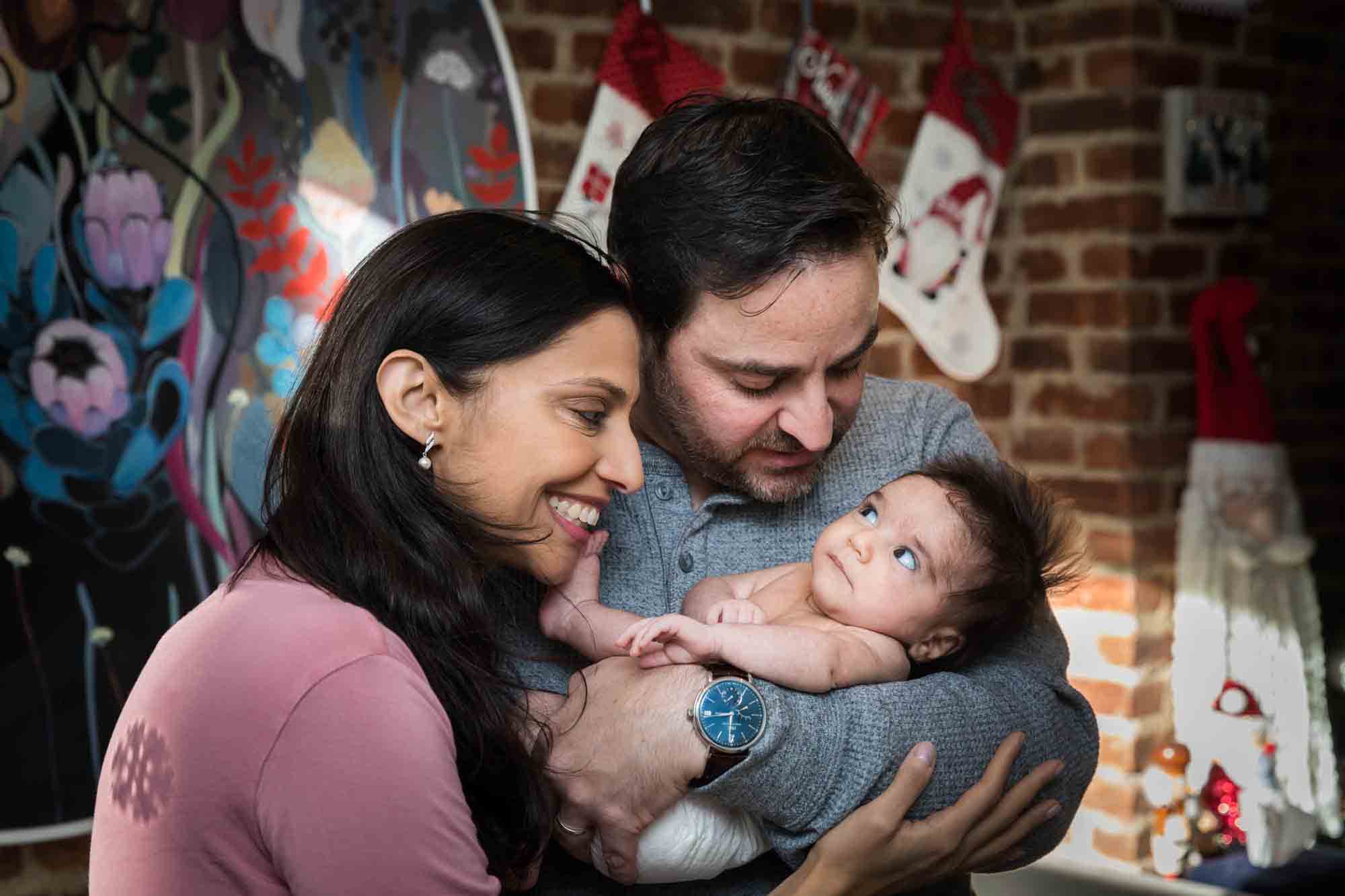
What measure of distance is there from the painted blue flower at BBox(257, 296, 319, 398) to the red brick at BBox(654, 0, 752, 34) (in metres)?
0.94

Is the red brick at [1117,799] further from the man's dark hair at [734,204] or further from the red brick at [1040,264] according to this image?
the man's dark hair at [734,204]

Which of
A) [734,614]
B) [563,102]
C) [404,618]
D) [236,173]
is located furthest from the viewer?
[563,102]

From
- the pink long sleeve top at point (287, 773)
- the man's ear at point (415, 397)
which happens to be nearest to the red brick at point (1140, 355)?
the man's ear at point (415, 397)

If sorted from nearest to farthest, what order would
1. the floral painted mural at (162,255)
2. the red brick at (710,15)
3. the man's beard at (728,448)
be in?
the man's beard at (728,448)
the floral painted mural at (162,255)
the red brick at (710,15)

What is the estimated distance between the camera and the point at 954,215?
3.11m

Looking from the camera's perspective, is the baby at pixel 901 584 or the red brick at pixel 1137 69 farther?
the red brick at pixel 1137 69

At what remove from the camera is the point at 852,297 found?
1555 mm

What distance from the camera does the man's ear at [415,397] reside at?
1231 mm

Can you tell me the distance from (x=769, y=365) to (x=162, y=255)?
3.86 ft

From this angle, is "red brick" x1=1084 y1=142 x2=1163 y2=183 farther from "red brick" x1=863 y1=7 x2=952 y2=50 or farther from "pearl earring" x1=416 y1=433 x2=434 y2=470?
"pearl earring" x1=416 y1=433 x2=434 y2=470

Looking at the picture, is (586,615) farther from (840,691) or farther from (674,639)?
(840,691)

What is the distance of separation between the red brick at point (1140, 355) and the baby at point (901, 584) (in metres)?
1.53

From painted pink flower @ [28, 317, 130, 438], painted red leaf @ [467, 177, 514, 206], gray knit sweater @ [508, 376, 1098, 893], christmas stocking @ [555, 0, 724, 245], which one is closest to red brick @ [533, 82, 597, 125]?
christmas stocking @ [555, 0, 724, 245]

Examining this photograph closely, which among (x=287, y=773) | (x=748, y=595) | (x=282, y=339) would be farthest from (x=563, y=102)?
(x=287, y=773)
